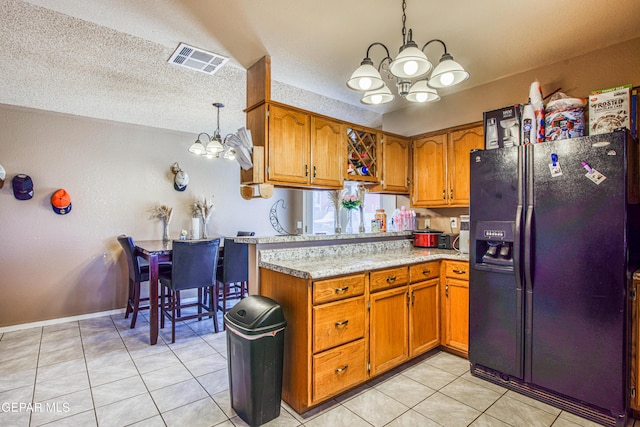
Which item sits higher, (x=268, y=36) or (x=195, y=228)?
(x=268, y=36)

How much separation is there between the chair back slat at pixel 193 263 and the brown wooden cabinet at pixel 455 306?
2378 millimetres

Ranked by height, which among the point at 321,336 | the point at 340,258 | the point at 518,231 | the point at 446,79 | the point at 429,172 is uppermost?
the point at 446,79

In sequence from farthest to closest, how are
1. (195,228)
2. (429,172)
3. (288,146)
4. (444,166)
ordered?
(195,228) < (429,172) < (444,166) < (288,146)

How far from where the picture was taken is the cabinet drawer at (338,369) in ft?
6.53

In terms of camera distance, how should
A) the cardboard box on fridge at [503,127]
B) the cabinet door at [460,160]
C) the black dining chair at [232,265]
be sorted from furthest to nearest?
the black dining chair at [232,265] < the cabinet door at [460,160] < the cardboard box on fridge at [503,127]

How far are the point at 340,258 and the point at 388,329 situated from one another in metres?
0.66

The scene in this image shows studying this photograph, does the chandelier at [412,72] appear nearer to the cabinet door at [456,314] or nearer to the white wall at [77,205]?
the cabinet door at [456,314]

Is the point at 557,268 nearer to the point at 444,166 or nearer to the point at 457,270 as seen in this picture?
the point at 457,270

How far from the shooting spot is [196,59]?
265 cm

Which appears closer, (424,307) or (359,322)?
(359,322)

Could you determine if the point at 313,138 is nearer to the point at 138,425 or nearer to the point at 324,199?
the point at 138,425

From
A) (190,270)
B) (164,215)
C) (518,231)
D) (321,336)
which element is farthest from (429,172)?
(164,215)

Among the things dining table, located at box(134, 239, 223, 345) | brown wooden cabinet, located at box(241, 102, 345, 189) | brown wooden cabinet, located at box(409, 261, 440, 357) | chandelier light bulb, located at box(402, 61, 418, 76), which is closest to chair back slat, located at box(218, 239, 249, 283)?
dining table, located at box(134, 239, 223, 345)

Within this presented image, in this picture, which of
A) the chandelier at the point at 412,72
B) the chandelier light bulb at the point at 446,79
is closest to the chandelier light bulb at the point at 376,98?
the chandelier at the point at 412,72
